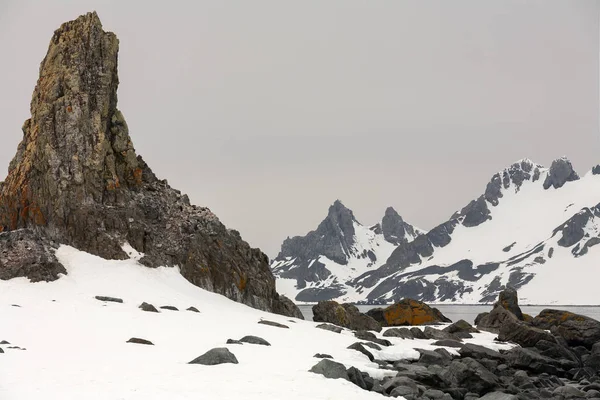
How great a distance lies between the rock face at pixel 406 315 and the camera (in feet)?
220

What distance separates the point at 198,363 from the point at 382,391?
746 centimetres

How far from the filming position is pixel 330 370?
24469 mm

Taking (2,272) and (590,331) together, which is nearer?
(2,272)

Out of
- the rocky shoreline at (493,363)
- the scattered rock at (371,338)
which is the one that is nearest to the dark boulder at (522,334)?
the rocky shoreline at (493,363)

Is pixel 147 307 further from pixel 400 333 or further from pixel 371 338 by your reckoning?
pixel 400 333

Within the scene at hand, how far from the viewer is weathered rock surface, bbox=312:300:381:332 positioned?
61.0 metres

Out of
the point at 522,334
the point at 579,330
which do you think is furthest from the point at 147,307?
the point at 579,330

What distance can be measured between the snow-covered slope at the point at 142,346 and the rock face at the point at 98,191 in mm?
3610

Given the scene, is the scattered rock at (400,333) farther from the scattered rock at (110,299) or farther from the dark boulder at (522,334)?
the scattered rock at (110,299)

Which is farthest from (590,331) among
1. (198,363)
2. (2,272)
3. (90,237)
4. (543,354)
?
(2,272)

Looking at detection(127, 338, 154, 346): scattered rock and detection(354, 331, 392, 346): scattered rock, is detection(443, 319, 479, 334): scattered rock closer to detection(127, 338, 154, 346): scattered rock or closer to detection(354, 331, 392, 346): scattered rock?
detection(354, 331, 392, 346): scattered rock

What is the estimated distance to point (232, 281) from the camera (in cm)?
5844

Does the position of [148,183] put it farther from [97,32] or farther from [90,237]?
[97,32]

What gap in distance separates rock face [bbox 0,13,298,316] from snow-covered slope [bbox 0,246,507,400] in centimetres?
361
